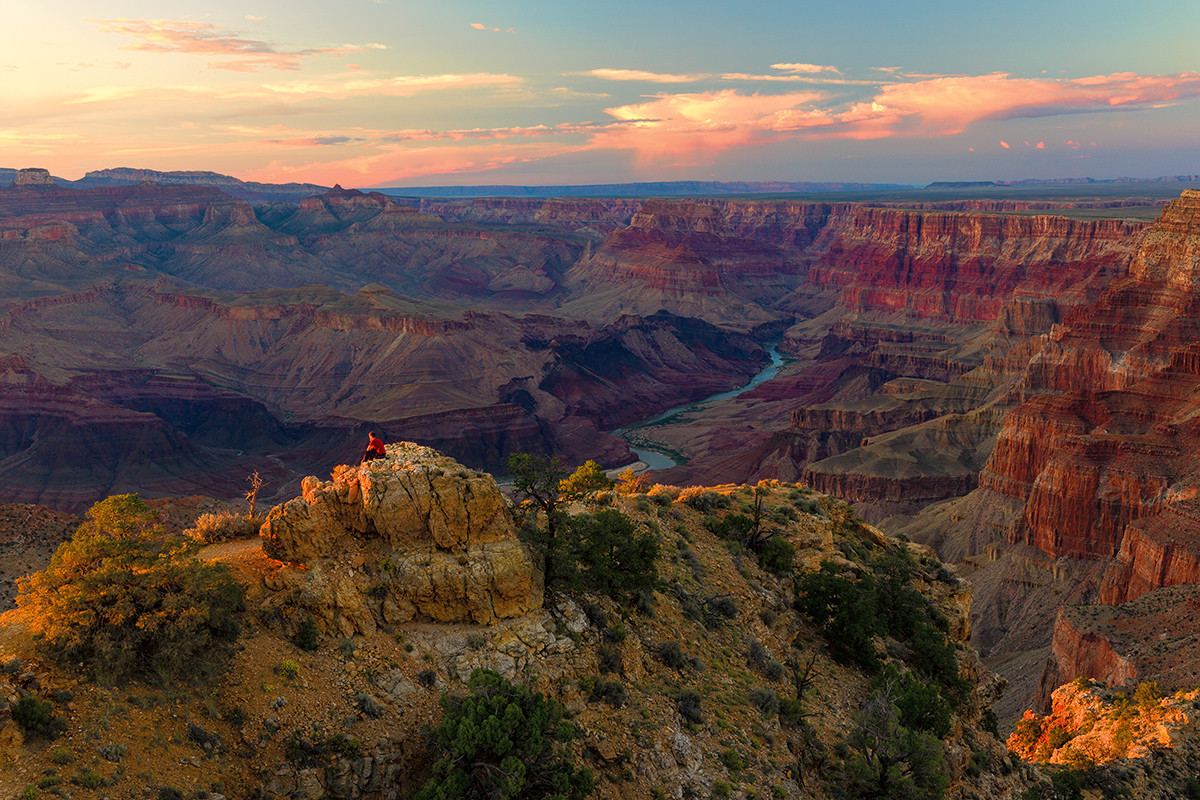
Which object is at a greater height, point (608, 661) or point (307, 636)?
point (307, 636)

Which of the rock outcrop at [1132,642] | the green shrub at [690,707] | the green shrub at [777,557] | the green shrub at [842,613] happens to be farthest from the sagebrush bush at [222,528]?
the rock outcrop at [1132,642]

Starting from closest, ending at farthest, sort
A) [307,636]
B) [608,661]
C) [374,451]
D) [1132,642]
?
[307,636] < [608,661] < [374,451] < [1132,642]

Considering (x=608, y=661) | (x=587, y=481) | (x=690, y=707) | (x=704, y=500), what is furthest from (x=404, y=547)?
(x=704, y=500)

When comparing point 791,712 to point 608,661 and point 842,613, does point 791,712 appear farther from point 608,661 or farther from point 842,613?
point 842,613

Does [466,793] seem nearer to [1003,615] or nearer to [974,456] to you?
[1003,615]

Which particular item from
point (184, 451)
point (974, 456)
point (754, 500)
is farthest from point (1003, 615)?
point (184, 451)

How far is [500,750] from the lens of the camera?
66.3ft

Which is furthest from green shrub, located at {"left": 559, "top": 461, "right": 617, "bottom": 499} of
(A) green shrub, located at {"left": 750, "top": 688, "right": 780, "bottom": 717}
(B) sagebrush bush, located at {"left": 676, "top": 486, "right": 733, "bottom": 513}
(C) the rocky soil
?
(A) green shrub, located at {"left": 750, "top": 688, "right": 780, "bottom": 717}

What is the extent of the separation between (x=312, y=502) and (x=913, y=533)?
107025 millimetres

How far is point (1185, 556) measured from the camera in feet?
243

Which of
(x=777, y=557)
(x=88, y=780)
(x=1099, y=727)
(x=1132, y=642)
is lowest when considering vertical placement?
(x=1132, y=642)

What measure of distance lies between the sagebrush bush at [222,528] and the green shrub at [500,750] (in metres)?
11.2

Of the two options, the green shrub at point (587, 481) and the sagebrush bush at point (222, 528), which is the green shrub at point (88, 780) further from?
the green shrub at point (587, 481)

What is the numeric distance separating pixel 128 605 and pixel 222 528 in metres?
7.86
